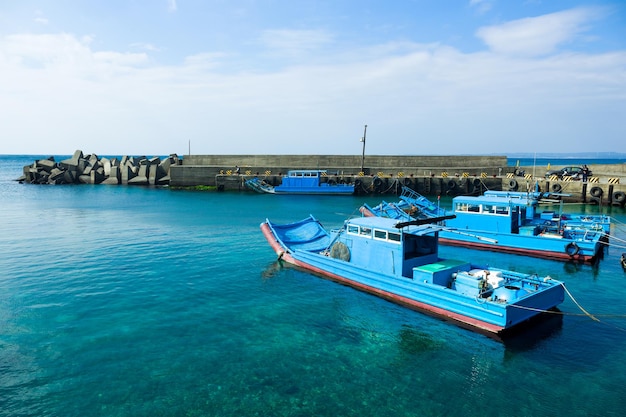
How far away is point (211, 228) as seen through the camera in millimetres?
31156

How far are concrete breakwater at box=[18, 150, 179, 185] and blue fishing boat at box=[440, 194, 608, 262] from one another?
50.7 m

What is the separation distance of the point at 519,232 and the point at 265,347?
708 inches

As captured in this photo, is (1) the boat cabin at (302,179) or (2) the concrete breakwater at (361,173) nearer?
(2) the concrete breakwater at (361,173)

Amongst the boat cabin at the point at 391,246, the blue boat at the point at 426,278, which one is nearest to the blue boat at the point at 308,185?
the blue boat at the point at 426,278

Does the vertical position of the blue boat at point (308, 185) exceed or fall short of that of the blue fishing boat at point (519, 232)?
it exceeds it

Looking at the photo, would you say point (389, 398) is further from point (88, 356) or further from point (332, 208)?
point (332, 208)

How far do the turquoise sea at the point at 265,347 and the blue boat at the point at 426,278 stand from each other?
54 cm

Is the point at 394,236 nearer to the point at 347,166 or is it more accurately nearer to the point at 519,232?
the point at 519,232

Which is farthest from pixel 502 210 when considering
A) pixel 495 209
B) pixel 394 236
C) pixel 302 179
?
pixel 302 179

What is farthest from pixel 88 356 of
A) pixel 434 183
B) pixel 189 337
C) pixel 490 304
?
pixel 434 183

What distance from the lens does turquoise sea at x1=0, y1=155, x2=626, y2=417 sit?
979 centimetres

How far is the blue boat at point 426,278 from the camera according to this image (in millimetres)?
13211

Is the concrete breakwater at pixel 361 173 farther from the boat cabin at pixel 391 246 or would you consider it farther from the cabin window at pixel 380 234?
the cabin window at pixel 380 234

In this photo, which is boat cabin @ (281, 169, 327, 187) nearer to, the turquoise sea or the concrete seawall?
the concrete seawall
